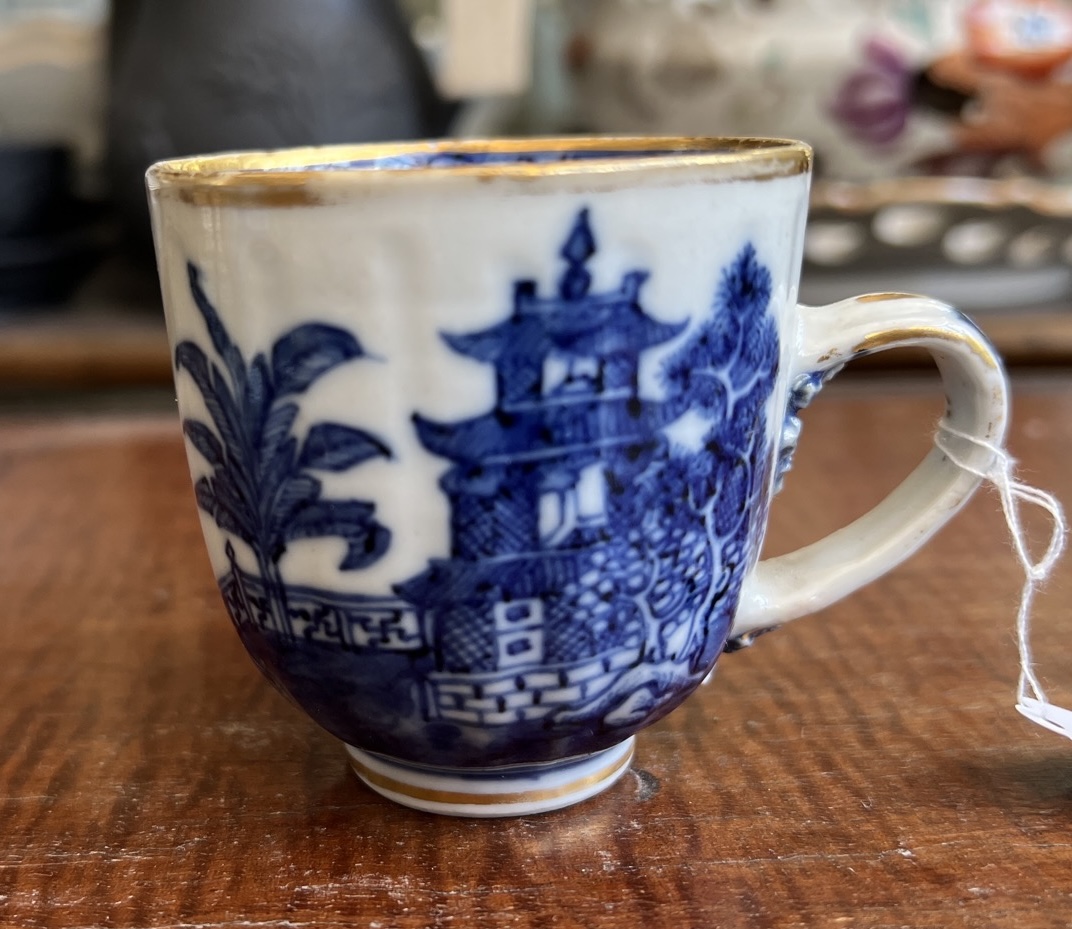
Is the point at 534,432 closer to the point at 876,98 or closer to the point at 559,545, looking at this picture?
the point at 559,545

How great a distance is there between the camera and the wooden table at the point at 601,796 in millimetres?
299

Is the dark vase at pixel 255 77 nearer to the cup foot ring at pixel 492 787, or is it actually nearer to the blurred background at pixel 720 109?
the blurred background at pixel 720 109

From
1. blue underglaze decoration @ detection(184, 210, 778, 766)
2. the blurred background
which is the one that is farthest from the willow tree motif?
the blurred background

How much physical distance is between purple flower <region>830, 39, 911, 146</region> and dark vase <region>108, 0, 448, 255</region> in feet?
1.02

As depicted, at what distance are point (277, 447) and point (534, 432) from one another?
63mm

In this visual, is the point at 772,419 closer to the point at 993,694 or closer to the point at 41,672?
the point at 993,694

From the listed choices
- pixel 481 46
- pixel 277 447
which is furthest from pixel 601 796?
pixel 481 46

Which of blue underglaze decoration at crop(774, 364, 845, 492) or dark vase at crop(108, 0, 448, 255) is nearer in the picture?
blue underglaze decoration at crop(774, 364, 845, 492)

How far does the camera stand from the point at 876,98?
850 mm

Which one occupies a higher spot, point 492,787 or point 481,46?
point 481,46

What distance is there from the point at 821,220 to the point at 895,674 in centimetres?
49

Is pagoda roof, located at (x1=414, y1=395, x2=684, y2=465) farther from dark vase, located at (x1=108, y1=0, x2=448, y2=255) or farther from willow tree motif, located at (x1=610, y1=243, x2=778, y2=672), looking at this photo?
dark vase, located at (x1=108, y1=0, x2=448, y2=255)

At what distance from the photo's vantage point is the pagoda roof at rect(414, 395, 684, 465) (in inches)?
11.1

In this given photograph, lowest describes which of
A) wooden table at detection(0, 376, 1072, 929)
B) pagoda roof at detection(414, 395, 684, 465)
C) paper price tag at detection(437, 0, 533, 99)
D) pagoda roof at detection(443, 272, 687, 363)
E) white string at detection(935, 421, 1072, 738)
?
wooden table at detection(0, 376, 1072, 929)
